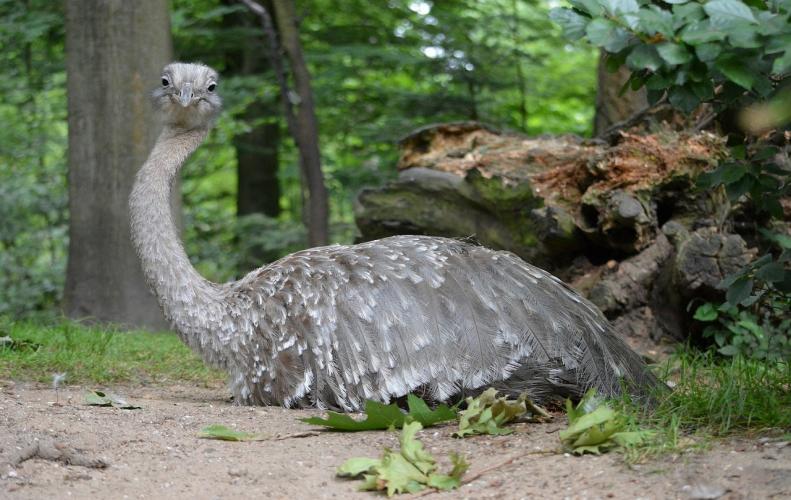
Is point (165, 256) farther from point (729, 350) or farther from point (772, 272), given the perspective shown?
point (729, 350)

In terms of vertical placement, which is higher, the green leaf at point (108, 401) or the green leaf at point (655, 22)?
the green leaf at point (655, 22)

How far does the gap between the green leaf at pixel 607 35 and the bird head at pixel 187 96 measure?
11.7 feet

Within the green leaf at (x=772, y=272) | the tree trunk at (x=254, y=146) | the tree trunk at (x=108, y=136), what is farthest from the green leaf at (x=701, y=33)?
the tree trunk at (x=254, y=146)

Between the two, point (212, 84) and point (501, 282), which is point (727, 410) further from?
point (212, 84)

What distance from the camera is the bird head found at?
21.6 ft

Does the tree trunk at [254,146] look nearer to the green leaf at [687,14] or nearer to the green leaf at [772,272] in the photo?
the green leaf at [772,272]

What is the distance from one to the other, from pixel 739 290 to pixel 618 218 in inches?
91.2

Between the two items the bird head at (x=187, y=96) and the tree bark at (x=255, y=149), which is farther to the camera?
the tree bark at (x=255, y=149)

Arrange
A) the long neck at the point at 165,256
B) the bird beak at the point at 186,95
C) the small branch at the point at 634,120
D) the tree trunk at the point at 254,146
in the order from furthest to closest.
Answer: the tree trunk at the point at 254,146, the small branch at the point at 634,120, the bird beak at the point at 186,95, the long neck at the point at 165,256

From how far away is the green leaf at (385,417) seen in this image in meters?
4.79

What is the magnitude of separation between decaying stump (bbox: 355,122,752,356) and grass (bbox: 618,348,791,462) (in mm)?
1851

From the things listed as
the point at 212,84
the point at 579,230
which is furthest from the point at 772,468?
the point at 212,84

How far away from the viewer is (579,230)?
7.29m

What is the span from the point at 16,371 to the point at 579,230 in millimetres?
4079
